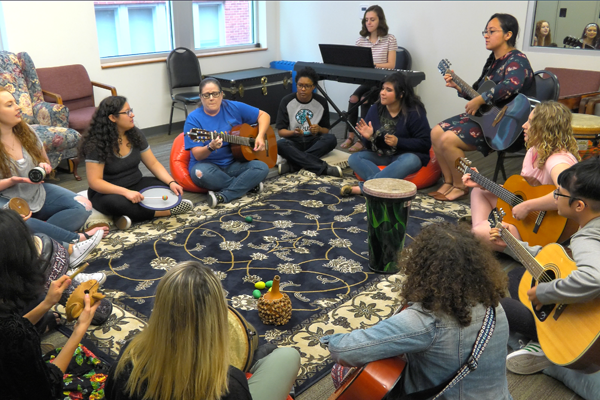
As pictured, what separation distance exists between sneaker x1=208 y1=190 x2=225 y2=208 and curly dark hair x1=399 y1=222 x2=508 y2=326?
2.63m

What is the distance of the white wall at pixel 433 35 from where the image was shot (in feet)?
17.7

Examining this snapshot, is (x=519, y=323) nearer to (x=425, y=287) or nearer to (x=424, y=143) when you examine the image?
(x=425, y=287)

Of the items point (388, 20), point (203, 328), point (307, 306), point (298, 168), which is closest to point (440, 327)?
point (203, 328)

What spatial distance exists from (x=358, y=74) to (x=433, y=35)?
1446 mm

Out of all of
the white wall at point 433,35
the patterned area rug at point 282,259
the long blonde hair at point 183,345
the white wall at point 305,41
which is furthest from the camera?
the white wall at point 433,35

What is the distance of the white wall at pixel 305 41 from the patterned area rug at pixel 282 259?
234 centimetres

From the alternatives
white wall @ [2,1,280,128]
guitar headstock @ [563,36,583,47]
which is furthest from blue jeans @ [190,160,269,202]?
guitar headstock @ [563,36,583,47]

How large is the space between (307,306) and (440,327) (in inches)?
52.3

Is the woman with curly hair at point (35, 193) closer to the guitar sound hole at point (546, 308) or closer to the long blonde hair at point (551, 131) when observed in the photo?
the guitar sound hole at point (546, 308)

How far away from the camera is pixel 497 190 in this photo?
3.18 m

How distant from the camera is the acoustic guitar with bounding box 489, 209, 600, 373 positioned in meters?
1.95

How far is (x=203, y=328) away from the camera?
1314mm

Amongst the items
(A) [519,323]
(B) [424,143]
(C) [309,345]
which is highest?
(B) [424,143]

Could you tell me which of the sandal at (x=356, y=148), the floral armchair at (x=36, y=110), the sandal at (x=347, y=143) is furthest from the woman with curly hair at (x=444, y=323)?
the sandal at (x=347, y=143)
